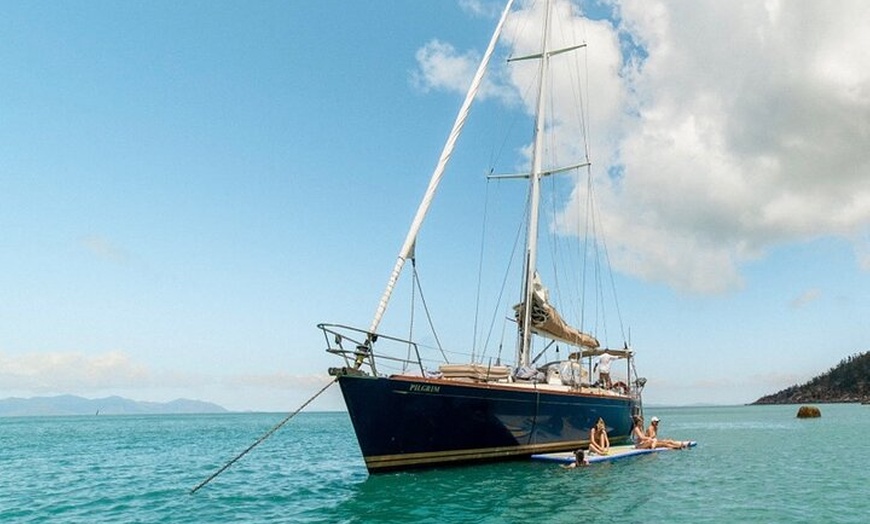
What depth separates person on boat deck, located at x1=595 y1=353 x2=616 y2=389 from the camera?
30.7 metres

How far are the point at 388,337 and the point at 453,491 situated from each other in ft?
15.8

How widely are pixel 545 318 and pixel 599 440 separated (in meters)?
5.61

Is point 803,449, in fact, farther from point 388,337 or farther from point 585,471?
point 388,337

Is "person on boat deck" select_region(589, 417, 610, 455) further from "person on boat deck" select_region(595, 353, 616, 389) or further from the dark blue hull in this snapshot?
"person on boat deck" select_region(595, 353, 616, 389)

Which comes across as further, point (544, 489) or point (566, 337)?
point (566, 337)

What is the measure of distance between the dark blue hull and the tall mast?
11.3 ft

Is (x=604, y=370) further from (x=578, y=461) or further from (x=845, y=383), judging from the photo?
(x=845, y=383)

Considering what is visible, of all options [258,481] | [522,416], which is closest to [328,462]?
[258,481]

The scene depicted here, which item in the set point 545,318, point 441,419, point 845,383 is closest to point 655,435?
point 545,318

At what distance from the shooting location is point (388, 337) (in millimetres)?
18172

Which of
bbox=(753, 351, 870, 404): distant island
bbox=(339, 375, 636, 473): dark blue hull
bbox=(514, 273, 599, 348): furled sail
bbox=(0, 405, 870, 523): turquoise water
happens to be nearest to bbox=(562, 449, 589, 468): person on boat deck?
bbox=(0, 405, 870, 523): turquoise water

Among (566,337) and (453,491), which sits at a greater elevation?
(566,337)

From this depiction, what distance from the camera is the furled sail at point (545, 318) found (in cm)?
2628

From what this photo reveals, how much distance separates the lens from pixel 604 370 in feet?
Result: 101
